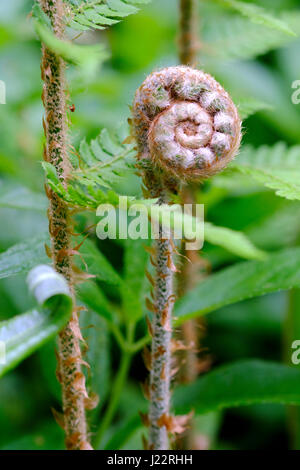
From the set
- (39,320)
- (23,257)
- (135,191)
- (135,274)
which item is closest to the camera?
(39,320)

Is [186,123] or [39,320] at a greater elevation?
[186,123]

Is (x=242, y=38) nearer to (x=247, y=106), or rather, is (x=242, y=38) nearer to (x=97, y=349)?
(x=247, y=106)

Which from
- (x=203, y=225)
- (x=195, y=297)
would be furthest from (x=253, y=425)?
(x=203, y=225)

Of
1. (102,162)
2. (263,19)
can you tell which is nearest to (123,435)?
(102,162)

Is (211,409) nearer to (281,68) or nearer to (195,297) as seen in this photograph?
(195,297)

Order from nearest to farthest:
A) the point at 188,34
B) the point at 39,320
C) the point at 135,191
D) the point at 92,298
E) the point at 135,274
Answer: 1. the point at 39,320
2. the point at 92,298
3. the point at 135,274
4. the point at 188,34
5. the point at 135,191
